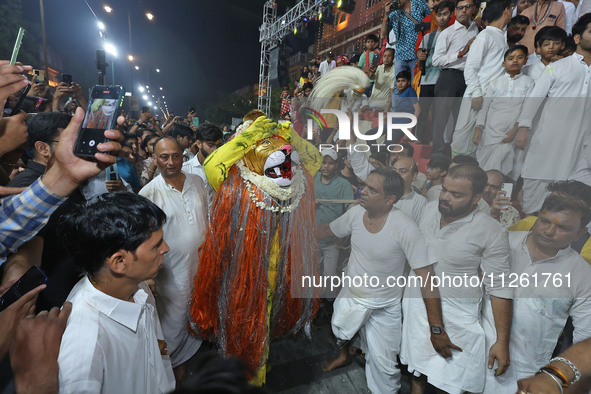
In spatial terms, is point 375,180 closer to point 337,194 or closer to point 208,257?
point 337,194

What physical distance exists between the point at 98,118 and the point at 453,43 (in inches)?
126

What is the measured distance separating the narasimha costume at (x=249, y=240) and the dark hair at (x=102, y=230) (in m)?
0.79

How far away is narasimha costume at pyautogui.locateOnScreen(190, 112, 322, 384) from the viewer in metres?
1.98

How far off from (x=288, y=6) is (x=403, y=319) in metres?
14.7

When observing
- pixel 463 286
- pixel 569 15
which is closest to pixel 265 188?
pixel 463 286

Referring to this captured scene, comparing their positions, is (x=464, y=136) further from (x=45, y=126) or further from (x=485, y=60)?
(x=45, y=126)

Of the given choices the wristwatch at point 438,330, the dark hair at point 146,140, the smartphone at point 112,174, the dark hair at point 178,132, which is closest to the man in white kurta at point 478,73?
the wristwatch at point 438,330

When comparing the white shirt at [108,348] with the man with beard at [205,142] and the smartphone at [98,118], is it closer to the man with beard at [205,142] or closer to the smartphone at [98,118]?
the smartphone at [98,118]

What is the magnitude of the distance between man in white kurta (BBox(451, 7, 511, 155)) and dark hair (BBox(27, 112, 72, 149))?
2.44m

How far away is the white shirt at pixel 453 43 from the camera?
8.86 feet

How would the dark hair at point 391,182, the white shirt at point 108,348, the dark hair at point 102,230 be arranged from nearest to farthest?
the white shirt at point 108,348 < the dark hair at point 102,230 < the dark hair at point 391,182

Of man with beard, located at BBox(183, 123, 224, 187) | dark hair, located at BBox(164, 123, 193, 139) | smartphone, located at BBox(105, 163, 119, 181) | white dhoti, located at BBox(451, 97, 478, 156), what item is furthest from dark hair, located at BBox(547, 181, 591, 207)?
dark hair, located at BBox(164, 123, 193, 139)

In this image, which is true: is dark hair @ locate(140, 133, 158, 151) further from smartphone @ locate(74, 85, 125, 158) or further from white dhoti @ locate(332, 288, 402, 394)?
white dhoti @ locate(332, 288, 402, 394)

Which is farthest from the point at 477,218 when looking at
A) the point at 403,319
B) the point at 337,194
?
the point at 337,194
